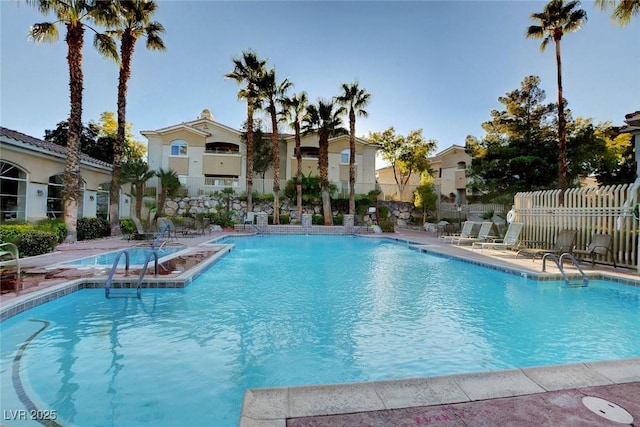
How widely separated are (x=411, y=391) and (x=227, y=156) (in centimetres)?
3030

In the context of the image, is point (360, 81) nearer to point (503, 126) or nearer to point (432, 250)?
point (503, 126)

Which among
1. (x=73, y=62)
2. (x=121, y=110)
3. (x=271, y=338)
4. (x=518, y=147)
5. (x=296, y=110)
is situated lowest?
(x=271, y=338)

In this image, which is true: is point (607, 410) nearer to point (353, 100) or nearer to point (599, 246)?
point (599, 246)

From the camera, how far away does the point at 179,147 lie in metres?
30.2

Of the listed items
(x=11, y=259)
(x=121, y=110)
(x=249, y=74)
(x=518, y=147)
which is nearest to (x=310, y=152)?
(x=249, y=74)

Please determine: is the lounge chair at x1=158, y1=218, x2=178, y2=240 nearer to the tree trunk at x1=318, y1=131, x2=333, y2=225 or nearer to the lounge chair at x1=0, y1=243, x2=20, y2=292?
the lounge chair at x1=0, y1=243, x2=20, y2=292

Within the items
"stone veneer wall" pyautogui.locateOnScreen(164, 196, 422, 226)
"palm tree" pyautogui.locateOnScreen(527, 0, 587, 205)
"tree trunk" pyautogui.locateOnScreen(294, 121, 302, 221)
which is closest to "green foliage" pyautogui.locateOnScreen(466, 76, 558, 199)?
"palm tree" pyautogui.locateOnScreen(527, 0, 587, 205)

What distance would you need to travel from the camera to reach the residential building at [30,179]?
13.0 m

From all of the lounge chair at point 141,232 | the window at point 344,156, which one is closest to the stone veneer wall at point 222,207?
the window at point 344,156

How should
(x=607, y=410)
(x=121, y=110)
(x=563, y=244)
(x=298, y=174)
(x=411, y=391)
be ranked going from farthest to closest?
(x=298, y=174)
(x=121, y=110)
(x=563, y=244)
(x=411, y=391)
(x=607, y=410)

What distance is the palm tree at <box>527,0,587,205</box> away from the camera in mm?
16859

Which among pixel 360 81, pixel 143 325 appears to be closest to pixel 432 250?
pixel 143 325

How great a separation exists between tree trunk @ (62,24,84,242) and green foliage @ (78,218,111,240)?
3.32 ft

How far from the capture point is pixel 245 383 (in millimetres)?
3758
